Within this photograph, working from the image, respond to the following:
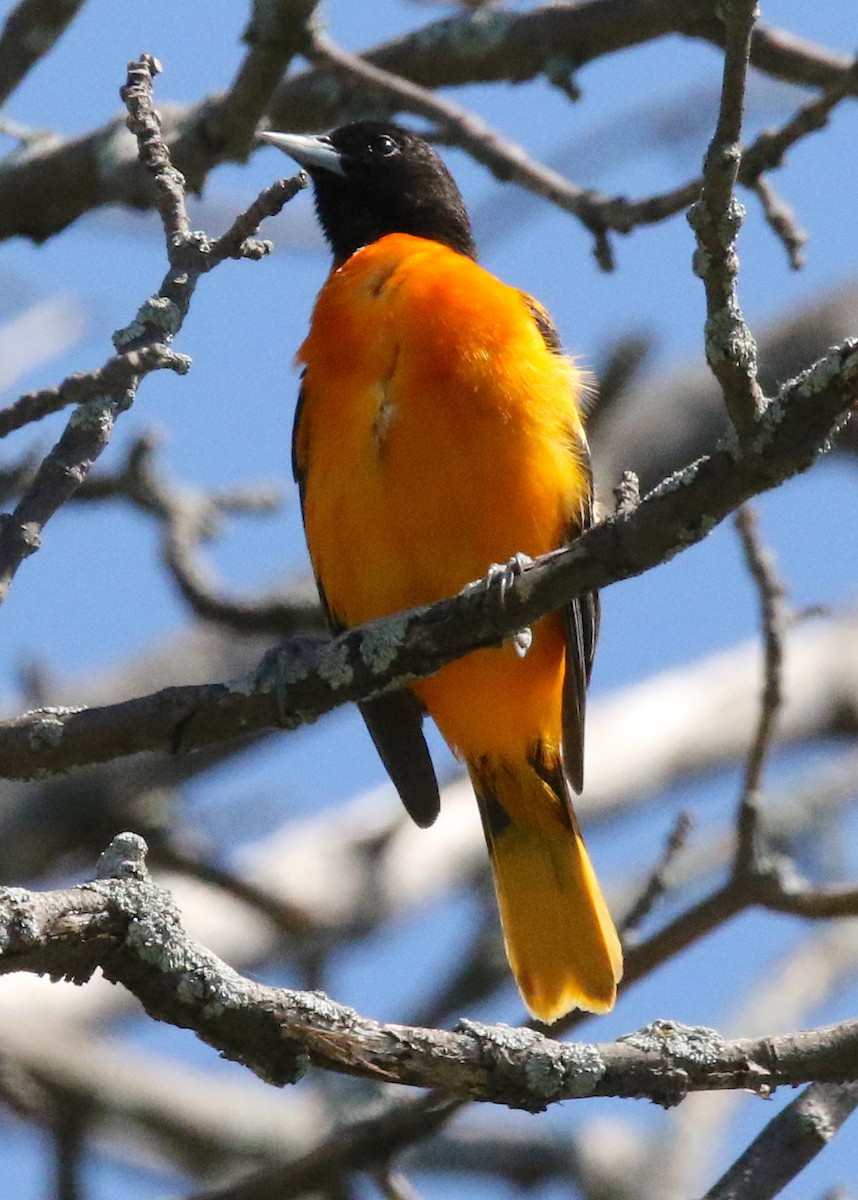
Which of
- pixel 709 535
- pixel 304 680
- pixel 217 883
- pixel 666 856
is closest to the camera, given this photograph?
pixel 709 535

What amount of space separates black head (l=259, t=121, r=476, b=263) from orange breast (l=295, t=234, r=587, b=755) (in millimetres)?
956

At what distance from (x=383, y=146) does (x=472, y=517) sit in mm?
2021

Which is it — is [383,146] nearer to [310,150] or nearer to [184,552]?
[310,150]

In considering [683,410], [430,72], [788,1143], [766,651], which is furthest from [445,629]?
[683,410]

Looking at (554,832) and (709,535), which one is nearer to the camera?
(709,535)

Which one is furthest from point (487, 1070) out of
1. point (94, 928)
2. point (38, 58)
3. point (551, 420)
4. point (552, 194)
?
point (38, 58)

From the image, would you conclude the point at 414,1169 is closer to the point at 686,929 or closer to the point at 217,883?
the point at 217,883

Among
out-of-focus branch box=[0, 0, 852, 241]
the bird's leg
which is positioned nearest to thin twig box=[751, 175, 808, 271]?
out-of-focus branch box=[0, 0, 852, 241]

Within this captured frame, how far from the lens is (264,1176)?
3998 millimetres

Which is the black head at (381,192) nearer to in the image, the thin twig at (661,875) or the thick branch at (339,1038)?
the thin twig at (661,875)

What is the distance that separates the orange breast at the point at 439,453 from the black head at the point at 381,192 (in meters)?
0.96

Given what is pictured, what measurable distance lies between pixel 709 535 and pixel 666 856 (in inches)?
53.2

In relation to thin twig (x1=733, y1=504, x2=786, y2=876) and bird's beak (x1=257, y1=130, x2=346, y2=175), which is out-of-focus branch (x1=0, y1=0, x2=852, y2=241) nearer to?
bird's beak (x1=257, y1=130, x2=346, y2=175)

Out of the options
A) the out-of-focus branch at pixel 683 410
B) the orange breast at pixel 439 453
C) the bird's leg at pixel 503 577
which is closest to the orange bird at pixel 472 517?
the orange breast at pixel 439 453
